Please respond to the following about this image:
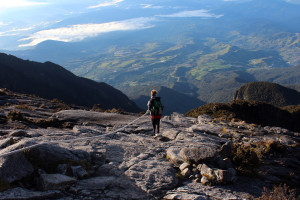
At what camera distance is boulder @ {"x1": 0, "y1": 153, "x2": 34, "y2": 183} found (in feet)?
20.4

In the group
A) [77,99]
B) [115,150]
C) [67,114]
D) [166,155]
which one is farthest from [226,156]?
[77,99]

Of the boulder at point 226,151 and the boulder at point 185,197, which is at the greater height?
the boulder at point 226,151

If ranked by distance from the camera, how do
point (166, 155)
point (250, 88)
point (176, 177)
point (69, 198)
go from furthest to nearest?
point (250, 88) < point (166, 155) < point (176, 177) < point (69, 198)

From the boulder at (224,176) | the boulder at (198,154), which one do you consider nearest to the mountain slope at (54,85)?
the boulder at (198,154)

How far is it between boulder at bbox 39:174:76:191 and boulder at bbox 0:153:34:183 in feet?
1.86

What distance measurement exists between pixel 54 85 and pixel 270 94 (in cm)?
8639

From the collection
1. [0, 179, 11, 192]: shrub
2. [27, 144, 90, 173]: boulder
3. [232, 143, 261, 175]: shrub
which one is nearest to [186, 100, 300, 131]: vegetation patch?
[232, 143, 261, 175]: shrub

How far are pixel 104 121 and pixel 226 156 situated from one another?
11.2 meters

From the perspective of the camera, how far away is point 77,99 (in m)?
81.9

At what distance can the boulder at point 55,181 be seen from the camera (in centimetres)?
629

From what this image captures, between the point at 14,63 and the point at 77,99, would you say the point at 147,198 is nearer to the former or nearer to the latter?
the point at 77,99

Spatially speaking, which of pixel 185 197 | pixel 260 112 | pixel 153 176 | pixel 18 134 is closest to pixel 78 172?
pixel 153 176

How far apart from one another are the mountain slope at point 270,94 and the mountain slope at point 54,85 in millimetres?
49057

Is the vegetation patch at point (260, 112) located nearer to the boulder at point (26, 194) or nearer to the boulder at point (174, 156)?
the boulder at point (174, 156)
